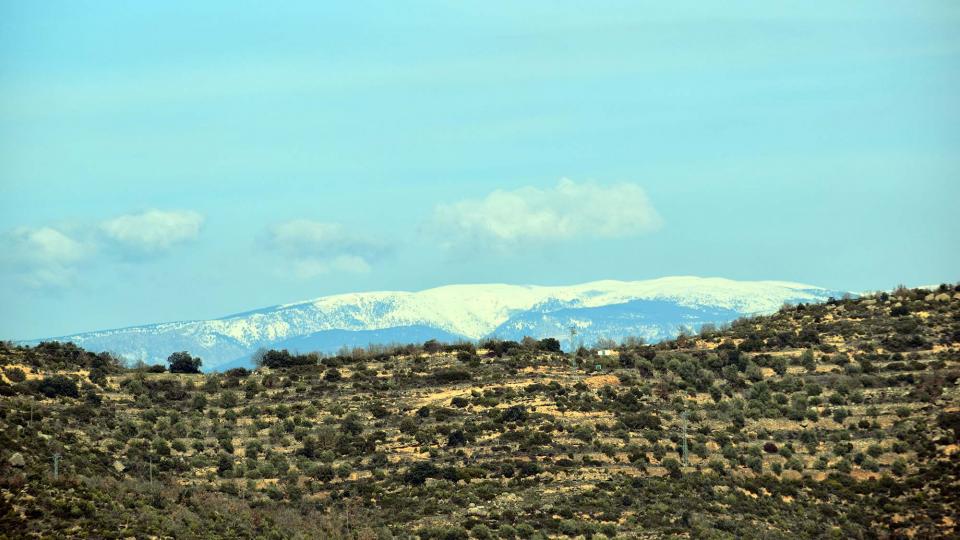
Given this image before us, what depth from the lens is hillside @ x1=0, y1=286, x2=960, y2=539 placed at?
78250 mm

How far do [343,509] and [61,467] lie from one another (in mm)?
15510

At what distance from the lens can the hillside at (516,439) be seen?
257 feet

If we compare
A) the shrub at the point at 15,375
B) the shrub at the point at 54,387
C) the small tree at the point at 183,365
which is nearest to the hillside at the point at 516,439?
the shrub at the point at 54,387

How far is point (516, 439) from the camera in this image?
9088 cm

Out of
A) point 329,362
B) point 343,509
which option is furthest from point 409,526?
point 329,362

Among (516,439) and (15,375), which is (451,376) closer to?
(516,439)

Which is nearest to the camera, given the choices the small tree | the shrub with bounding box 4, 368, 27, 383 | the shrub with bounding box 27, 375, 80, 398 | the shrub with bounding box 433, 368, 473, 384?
the shrub with bounding box 27, 375, 80, 398

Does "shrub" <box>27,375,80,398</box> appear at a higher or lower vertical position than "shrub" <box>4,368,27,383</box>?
lower

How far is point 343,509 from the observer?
82.3 metres

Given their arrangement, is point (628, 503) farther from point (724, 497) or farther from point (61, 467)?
point (61, 467)

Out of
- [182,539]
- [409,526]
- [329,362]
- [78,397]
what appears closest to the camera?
[182,539]

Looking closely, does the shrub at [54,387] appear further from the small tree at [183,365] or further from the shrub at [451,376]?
the shrub at [451,376]

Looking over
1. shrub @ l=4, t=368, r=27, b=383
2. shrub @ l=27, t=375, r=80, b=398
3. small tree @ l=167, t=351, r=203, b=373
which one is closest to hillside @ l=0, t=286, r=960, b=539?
shrub @ l=27, t=375, r=80, b=398

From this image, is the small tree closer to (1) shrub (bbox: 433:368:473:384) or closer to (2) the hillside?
(2) the hillside
